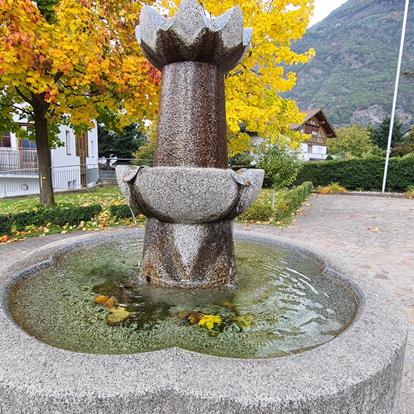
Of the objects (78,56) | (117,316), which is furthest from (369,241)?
(78,56)

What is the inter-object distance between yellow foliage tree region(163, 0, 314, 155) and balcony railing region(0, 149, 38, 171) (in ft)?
41.2

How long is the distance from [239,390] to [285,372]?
275 millimetres

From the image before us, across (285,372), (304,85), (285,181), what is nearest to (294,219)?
(285,181)

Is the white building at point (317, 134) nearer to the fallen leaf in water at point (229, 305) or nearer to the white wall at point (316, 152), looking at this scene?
the white wall at point (316, 152)

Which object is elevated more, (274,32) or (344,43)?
(344,43)

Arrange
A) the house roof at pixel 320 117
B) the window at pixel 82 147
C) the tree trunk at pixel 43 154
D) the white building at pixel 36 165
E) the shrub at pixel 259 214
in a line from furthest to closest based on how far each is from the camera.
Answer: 1. the house roof at pixel 320 117
2. the window at pixel 82 147
3. the white building at pixel 36 165
4. the tree trunk at pixel 43 154
5. the shrub at pixel 259 214

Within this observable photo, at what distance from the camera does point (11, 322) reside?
2.24m

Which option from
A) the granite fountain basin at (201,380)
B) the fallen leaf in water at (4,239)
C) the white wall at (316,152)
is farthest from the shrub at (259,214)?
the white wall at (316,152)

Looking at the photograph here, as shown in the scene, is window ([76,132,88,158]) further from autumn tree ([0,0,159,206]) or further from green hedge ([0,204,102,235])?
green hedge ([0,204,102,235])

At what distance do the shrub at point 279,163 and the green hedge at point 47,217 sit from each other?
22.7 ft

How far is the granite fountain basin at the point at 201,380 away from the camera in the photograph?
157cm

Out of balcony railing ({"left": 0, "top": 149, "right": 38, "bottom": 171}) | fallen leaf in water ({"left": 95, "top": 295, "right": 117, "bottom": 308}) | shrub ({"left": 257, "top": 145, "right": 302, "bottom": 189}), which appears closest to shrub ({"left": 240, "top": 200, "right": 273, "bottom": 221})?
shrub ({"left": 257, "top": 145, "right": 302, "bottom": 189})

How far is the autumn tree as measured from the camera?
761 cm

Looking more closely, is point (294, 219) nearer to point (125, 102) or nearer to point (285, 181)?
point (285, 181)
